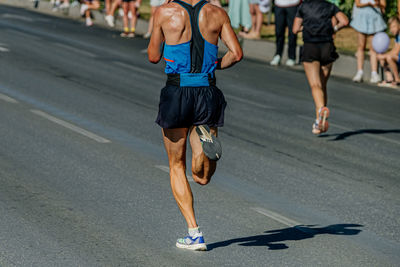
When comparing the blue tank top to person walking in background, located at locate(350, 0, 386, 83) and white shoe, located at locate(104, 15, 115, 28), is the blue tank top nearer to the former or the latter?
person walking in background, located at locate(350, 0, 386, 83)

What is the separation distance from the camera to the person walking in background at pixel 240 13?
80.2 feet

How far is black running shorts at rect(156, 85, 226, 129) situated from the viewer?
6.52m

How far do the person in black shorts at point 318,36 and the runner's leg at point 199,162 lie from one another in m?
6.05

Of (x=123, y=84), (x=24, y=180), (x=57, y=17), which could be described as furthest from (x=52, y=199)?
(x=57, y=17)

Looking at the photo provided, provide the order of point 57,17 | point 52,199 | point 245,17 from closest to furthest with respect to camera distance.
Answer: point 52,199, point 245,17, point 57,17

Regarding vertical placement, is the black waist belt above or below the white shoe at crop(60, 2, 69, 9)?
above

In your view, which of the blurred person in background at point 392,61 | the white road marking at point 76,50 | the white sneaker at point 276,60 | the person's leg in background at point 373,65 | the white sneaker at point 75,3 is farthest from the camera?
the white sneaker at point 75,3

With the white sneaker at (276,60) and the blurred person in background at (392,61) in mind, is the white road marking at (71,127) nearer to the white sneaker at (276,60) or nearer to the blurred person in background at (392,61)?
the blurred person in background at (392,61)

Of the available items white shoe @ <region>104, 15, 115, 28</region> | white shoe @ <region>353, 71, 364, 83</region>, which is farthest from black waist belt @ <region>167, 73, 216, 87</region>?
white shoe @ <region>104, 15, 115, 28</region>

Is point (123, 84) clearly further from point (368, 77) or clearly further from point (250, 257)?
point (250, 257)

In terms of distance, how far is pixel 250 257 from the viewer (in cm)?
676

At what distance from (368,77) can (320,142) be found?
8.22 meters

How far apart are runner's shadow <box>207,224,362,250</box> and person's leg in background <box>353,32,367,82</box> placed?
11.9m

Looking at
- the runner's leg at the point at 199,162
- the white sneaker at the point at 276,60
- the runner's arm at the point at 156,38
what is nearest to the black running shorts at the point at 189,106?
the runner's leg at the point at 199,162
